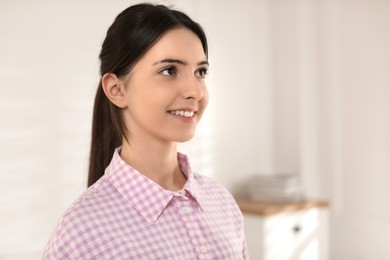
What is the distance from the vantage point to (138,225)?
3.68ft

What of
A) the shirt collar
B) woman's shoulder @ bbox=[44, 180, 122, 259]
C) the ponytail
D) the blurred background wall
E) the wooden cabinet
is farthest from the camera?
the wooden cabinet

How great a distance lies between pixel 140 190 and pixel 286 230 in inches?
74.0

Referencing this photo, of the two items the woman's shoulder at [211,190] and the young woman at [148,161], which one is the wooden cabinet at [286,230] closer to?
the woman's shoulder at [211,190]

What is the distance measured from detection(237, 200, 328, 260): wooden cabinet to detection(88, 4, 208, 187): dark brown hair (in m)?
1.60

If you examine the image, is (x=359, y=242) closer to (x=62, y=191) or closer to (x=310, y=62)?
(x=310, y=62)

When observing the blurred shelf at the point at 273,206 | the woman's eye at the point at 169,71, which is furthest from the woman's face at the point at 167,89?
the blurred shelf at the point at 273,206

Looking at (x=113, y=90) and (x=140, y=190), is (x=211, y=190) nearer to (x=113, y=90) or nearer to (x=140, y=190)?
(x=140, y=190)

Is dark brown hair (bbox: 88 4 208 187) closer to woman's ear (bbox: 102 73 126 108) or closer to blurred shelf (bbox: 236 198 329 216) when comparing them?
woman's ear (bbox: 102 73 126 108)

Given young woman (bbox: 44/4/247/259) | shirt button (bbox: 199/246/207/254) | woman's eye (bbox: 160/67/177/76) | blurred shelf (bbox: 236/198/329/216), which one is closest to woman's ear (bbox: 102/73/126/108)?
young woman (bbox: 44/4/247/259)

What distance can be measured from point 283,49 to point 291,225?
1.26 metres

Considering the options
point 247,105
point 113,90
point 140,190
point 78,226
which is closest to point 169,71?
point 113,90

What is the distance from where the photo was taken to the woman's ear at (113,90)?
122cm

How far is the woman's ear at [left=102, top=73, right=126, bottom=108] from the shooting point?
48.2 inches

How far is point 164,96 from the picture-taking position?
1144mm
